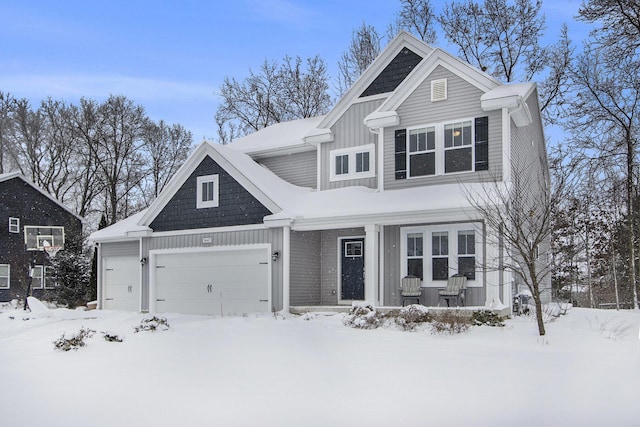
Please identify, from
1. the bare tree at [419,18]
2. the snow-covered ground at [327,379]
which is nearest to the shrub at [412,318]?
the snow-covered ground at [327,379]

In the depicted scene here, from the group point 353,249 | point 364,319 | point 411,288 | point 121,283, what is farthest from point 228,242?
point 364,319

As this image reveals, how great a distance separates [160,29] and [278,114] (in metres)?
18.5

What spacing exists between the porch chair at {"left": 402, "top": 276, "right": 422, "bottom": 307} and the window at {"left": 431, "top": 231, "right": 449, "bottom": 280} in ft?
1.45

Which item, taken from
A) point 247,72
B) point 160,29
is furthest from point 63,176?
point 160,29

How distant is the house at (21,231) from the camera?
28.8 meters

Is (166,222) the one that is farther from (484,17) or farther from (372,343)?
(484,17)

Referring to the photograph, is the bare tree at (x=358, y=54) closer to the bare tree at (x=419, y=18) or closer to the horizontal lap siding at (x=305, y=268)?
the bare tree at (x=419, y=18)

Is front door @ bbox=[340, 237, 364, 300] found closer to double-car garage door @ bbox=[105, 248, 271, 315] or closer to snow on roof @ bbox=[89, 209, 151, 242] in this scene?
double-car garage door @ bbox=[105, 248, 271, 315]

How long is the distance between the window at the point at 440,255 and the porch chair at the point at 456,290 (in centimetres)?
43

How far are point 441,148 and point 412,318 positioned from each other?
510cm

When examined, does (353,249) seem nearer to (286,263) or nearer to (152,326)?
(286,263)

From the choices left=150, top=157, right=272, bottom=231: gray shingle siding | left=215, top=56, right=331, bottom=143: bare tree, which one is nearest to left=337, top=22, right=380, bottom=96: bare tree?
left=215, top=56, right=331, bottom=143: bare tree

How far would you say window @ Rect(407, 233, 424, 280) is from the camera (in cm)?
1494

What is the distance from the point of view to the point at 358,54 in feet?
98.3
